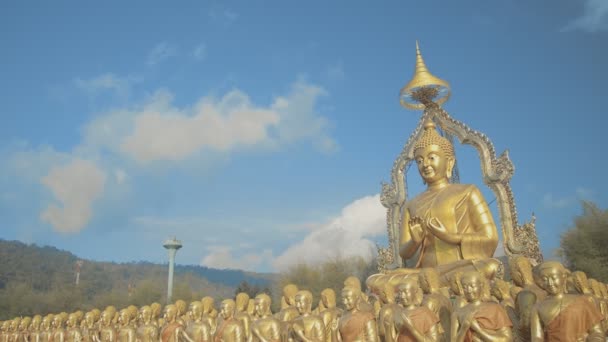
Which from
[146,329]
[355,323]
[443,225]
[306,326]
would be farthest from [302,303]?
[146,329]

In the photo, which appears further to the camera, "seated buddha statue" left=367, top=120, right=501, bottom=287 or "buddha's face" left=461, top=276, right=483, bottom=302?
"seated buddha statue" left=367, top=120, right=501, bottom=287

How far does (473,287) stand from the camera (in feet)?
16.0

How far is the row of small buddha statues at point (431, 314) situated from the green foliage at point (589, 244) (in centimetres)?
1125

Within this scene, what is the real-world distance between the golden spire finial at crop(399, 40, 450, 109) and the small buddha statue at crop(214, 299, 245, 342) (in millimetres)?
8109

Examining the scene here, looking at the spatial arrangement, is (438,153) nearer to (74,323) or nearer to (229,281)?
(74,323)

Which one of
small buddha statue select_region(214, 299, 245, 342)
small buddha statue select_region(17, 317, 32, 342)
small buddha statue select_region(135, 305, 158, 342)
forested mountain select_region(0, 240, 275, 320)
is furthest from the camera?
forested mountain select_region(0, 240, 275, 320)

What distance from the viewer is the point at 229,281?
416 ft

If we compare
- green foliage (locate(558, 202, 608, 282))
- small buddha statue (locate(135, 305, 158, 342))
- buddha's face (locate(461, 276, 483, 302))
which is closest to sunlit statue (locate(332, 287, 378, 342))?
buddha's face (locate(461, 276, 483, 302))

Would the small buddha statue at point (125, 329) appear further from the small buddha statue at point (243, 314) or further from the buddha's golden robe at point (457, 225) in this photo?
the buddha's golden robe at point (457, 225)

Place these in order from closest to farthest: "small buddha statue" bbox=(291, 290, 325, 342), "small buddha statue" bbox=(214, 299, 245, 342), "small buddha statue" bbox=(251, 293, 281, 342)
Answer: "small buddha statue" bbox=(291, 290, 325, 342)
"small buddha statue" bbox=(251, 293, 281, 342)
"small buddha statue" bbox=(214, 299, 245, 342)

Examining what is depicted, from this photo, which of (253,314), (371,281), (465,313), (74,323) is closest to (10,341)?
(74,323)

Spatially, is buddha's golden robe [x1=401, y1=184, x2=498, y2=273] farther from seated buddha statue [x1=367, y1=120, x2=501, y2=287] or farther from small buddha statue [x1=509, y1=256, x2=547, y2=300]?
small buddha statue [x1=509, y1=256, x2=547, y2=300]

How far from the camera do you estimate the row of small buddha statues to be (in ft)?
14.6

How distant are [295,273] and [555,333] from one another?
26.0 metres
